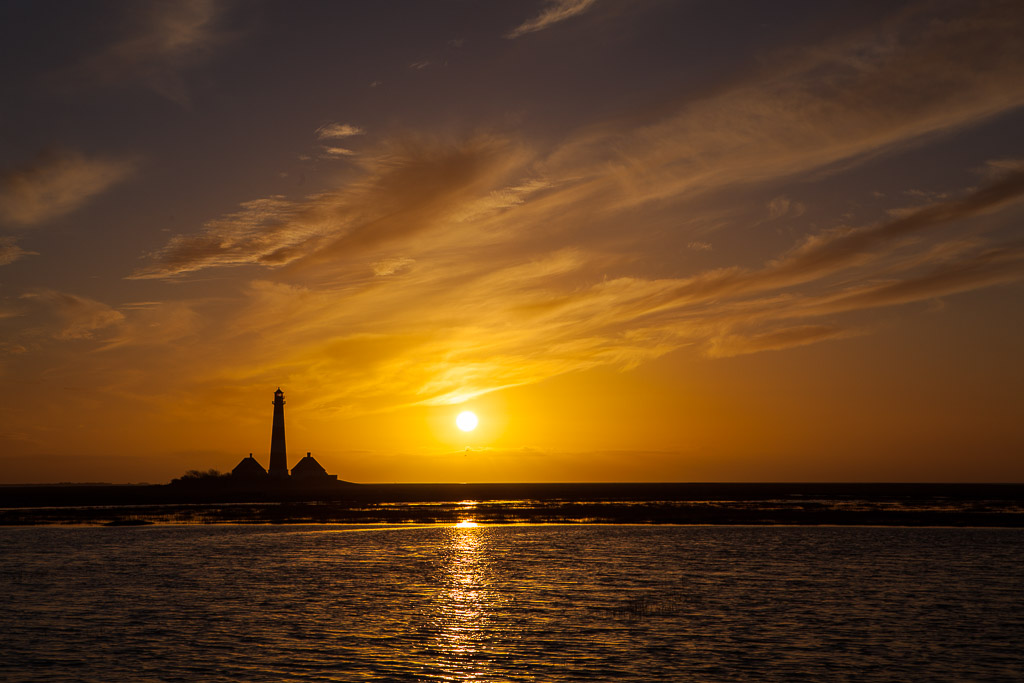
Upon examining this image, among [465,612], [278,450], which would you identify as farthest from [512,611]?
[278,450]

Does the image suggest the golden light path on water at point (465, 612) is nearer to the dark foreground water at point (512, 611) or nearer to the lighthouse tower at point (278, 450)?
the dark foreground water at point (512, 611)

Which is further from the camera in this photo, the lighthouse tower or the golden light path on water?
the lighthouse tower

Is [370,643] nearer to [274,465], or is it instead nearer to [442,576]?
[442,576]

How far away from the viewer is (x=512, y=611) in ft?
110

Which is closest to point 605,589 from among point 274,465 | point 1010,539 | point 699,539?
point 699,539

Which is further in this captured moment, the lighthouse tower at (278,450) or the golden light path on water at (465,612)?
the lighthouse tower at (278,450)

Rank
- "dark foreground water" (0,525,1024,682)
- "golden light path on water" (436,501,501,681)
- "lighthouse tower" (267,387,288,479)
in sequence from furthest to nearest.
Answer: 1. "lighthouse tower" (267,387,288,479)
2. "golden light path on water" (436,501,501,681)
3. "dark foreground water" (0,525,1024,682)

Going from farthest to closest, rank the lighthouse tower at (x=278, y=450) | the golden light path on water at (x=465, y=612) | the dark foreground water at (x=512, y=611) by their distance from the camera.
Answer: the lighthouse tower at (x=278, y=450) < the golden light path on water at (x=465, y=612) < the dark foreground water at (x=512, y=611)

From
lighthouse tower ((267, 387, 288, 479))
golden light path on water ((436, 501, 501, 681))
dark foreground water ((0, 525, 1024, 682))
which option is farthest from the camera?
lighthouse tower ((267, 387, 288, 479))

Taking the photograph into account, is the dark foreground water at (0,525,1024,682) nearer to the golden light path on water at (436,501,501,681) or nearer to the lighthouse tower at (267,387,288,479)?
the golden light path on water at (436,501,501,681)

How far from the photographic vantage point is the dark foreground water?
2420cm

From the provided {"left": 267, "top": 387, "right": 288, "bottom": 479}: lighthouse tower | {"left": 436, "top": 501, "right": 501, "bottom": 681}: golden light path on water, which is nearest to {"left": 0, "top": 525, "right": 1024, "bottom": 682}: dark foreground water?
{"left": 436, "top": 501, "right": 501, "bottom": 681}: golden light path on water

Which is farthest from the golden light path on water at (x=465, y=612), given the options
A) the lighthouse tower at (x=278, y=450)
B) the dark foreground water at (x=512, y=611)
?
the lighthouse tower at (x=278, y=450)

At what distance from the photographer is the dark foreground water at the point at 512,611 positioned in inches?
953
